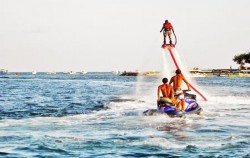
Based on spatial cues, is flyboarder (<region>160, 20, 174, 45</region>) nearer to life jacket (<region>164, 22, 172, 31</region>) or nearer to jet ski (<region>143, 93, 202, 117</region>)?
life jacket (<region>164, 22, 172, 31</region>)

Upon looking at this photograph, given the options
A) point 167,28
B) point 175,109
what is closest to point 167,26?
point 167,28

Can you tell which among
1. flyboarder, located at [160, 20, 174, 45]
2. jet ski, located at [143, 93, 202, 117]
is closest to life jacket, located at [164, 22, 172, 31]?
flyboarder, located at [160, 20, 174, 45]

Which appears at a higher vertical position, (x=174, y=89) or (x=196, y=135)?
(x=174, y=89)

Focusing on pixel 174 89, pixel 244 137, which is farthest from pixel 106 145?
pixel 174 89

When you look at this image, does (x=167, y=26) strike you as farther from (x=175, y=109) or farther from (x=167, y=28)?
(x=175, y=109)

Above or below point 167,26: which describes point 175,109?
below

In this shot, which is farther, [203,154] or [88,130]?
[88,130]

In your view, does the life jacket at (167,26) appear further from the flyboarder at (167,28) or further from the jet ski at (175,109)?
the jet ski at (175,109)

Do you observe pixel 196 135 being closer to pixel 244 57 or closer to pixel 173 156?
pixel 173 156

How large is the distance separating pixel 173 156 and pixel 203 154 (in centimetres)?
102

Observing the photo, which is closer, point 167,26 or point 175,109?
point 175,109

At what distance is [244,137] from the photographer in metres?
17.9

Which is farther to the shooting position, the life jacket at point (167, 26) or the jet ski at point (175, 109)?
the life jacket at point (167, 26)

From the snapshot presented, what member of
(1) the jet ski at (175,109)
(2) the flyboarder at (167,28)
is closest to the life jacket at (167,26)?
(2) the flyboarder at (167,28)
